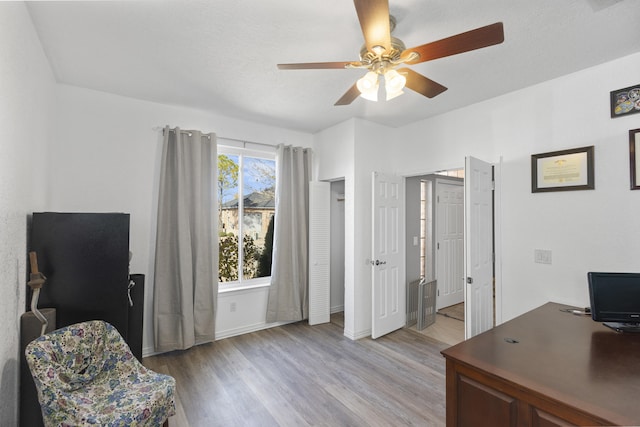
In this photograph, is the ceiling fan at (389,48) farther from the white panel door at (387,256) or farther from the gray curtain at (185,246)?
the gray curtain at (185,246)

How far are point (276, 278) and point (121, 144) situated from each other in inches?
90.1

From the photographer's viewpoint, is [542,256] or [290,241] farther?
[290,241]

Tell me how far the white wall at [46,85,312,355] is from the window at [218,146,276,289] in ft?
1.33

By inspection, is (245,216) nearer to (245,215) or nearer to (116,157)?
(245,215)

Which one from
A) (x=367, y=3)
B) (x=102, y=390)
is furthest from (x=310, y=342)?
(x=367, y=3)

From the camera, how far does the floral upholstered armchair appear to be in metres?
1.43

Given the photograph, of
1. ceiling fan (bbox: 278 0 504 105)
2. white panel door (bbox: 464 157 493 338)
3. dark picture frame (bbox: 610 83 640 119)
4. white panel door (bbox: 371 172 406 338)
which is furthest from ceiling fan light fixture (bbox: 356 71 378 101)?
dark picture frame (bbox: 610 83 640 119)

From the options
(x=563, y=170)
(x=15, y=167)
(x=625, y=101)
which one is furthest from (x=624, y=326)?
(x=15, y=167)

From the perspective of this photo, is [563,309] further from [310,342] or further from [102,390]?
[102,390]

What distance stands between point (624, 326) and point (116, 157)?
4.29m

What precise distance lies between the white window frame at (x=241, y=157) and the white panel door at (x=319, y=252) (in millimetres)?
637

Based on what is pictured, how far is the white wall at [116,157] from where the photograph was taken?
2.71 meters

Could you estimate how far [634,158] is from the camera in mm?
2150

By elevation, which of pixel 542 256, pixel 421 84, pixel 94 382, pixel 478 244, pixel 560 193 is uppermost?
pixel 421 84
